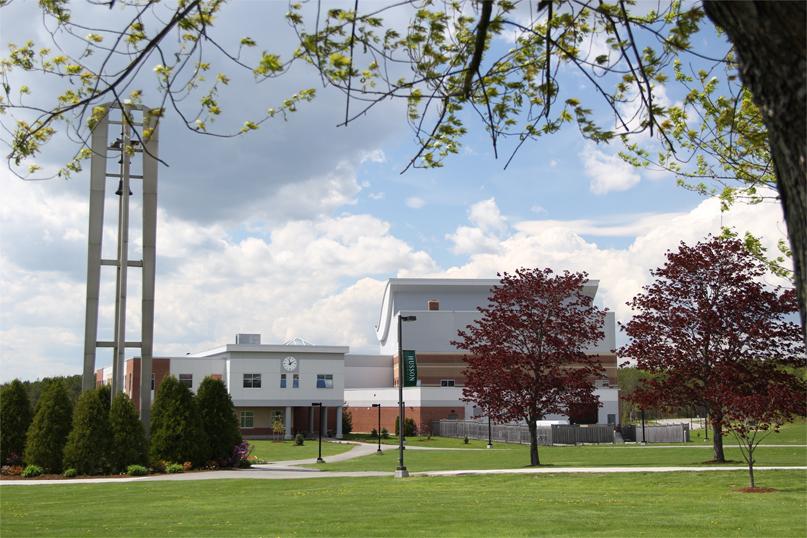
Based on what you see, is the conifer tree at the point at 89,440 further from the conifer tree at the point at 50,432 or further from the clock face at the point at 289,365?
the clock face at the point at 289,365

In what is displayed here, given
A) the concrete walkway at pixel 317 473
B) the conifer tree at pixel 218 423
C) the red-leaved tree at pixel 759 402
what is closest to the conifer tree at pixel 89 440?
the concrete walkway at pixel 317 473

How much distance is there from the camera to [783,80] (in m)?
3.53

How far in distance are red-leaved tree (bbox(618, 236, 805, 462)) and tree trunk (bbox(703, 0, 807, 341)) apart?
86.3 ft

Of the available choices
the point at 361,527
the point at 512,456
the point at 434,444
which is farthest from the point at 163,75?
the point at 434,444

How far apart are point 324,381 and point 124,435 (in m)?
40.5

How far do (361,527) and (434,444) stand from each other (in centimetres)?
4203

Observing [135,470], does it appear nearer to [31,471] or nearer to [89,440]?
[89,440]

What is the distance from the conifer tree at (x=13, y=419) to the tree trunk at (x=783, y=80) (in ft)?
101

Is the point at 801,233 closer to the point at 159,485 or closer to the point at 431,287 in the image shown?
the point at 159,485

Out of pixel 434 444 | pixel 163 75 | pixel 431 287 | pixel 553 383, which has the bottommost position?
pixel 434 444

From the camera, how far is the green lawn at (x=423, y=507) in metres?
14.3

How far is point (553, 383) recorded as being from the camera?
102 feet

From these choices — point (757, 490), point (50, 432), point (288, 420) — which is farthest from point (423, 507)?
point (288, 420)

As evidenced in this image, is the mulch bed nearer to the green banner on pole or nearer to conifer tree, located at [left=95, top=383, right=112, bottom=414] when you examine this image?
conifer tree, located at [left=95, top=383, right=112, bottom=414]
